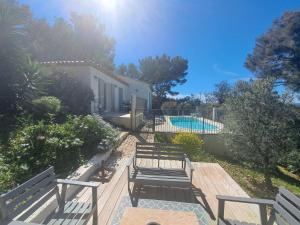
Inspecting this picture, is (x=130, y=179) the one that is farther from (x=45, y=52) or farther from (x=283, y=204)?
(x=45, y=52)

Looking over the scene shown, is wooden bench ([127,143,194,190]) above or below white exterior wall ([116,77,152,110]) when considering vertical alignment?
below

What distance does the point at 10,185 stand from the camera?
3.67 m

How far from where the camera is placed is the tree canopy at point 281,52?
17109mm

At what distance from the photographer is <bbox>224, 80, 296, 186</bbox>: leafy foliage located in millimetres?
5918

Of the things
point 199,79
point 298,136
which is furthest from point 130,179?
point 199,79

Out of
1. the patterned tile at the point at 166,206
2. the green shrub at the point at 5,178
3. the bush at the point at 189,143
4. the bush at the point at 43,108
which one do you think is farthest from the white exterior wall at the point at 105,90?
the patterned tile at the point at 166,206

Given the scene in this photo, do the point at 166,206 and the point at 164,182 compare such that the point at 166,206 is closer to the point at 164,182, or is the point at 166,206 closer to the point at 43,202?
the point at 164,182

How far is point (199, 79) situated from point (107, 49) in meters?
22.4

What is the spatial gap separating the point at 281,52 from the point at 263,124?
621 inches

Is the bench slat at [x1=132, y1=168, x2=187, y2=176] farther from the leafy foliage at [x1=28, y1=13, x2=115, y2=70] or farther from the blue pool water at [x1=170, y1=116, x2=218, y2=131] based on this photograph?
the leafy foliage at [x1=28, y1=13, x2=115, y2=70]

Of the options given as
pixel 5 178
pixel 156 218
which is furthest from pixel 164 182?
pixel 5 178

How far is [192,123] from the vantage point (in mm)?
11430

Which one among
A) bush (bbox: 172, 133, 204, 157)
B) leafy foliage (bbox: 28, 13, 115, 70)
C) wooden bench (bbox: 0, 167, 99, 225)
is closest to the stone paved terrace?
wooden bench (bbox: 0, 167, 99, 225)

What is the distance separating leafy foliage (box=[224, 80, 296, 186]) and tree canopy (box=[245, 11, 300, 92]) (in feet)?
40.8
